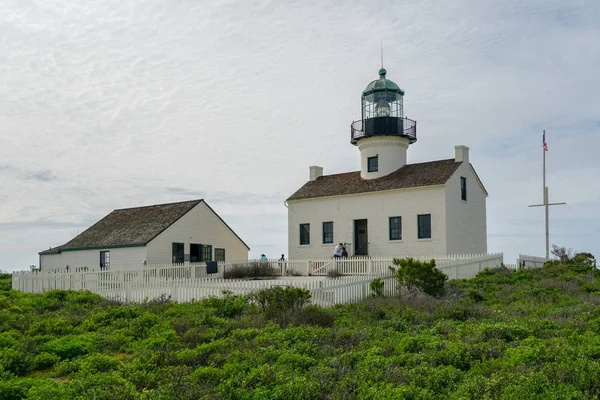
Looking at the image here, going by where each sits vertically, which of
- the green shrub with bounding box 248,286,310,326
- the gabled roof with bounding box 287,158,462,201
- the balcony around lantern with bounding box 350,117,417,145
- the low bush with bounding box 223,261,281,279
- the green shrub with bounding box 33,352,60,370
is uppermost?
the balcony around lantern with bounding box 350,117,417,145

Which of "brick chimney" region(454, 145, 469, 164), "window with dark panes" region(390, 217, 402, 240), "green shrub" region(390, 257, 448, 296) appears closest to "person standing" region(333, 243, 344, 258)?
"window with dark panes" region(390, 217, 402, 240)

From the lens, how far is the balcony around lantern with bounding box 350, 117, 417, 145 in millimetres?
30234

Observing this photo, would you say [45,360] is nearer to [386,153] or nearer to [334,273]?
[334,273]

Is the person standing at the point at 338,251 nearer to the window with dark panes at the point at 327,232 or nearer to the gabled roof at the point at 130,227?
the window with dark panes at the point at 327,232

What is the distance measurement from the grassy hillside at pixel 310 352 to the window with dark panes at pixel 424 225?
1303cm

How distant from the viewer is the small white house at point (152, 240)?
2945 centimetres

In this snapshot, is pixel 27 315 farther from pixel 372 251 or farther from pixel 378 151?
pixel 378 151

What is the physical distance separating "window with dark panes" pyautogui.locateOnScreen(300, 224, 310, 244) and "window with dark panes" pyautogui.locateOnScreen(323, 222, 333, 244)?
1.11 meters

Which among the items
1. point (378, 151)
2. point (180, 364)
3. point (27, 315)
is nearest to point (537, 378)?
point (180, 364)

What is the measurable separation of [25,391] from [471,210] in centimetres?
2529

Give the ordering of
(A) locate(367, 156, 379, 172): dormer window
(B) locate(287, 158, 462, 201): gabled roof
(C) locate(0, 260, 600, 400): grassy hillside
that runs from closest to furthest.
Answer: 1. (C) locate(0, 260, 600, 400): grassy hillside
2. (B) locate(287, 158, 462, 201): gabled roof
3. (A) locate(367, 156, 379, 172): dormer window

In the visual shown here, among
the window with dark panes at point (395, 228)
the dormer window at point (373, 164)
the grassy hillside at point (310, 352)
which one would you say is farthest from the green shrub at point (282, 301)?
the dormer window at point (373, 164)

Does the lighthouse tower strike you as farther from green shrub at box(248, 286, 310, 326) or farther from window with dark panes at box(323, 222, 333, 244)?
green shrub at box(248, 286, 310, 326)

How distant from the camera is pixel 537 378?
6.60 m
